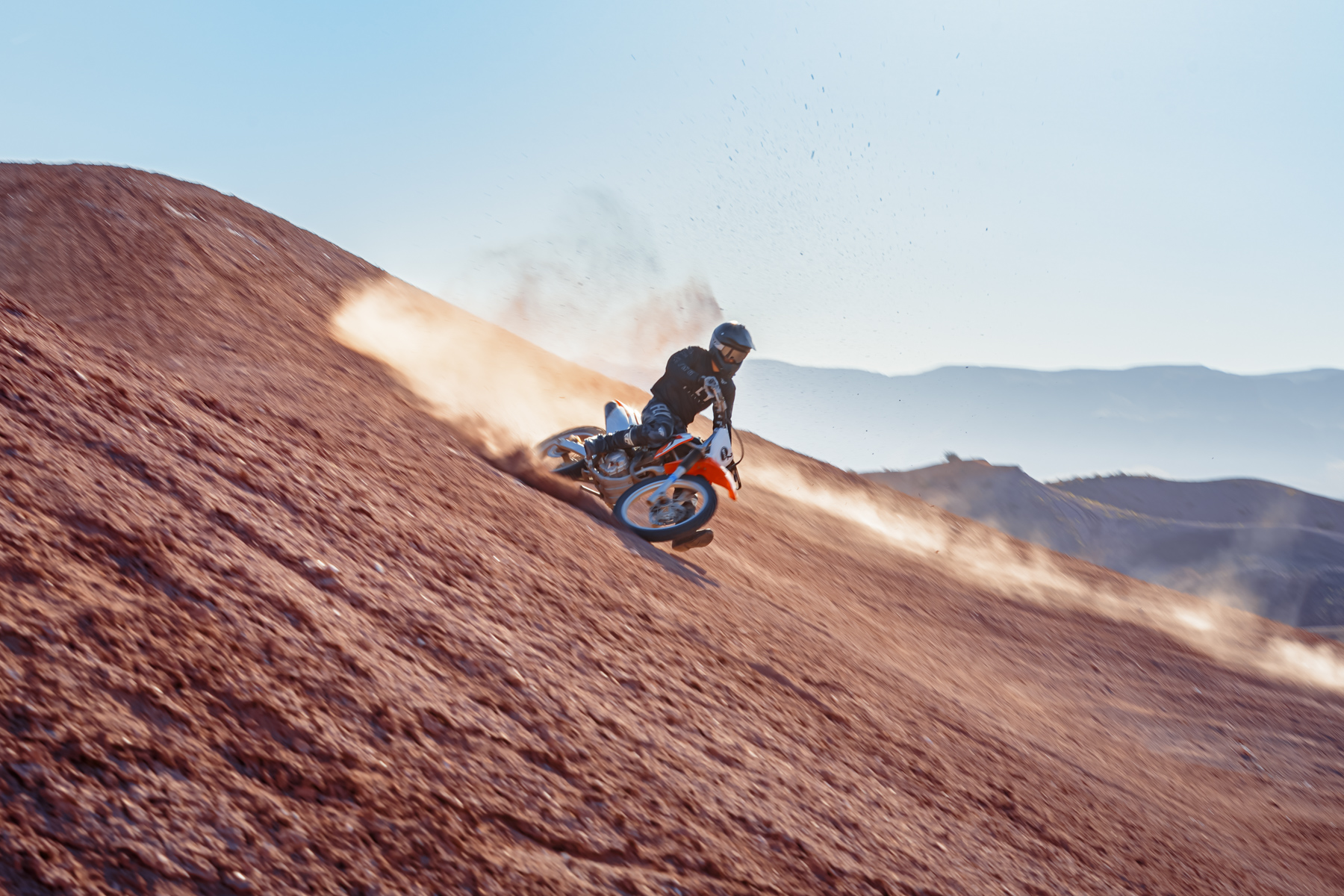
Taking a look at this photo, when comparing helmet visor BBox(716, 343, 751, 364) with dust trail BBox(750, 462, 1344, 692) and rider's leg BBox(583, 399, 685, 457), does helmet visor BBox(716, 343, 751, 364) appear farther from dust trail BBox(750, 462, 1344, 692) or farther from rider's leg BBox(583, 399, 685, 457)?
dust trail BBox(750, 462, 1344, 692)

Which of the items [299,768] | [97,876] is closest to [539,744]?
[299,768]

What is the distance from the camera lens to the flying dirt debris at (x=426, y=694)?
2621mm

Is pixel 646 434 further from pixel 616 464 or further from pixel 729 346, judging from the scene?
pixel 729 346

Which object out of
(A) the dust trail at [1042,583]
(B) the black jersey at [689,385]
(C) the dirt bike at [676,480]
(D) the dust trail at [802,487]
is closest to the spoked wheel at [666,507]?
(C) the dirt bike at [676,480]

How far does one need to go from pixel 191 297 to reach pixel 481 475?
583cm

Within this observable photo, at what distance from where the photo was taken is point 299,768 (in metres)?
2.83

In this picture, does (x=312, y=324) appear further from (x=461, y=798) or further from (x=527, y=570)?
(x=461, y=798)

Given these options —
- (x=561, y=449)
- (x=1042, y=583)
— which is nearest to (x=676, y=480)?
(x=561, y=449)

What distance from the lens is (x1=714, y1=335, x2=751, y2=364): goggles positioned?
27.5ft

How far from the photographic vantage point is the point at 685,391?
8.70 meters

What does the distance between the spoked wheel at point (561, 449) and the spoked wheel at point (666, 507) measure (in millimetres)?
1067

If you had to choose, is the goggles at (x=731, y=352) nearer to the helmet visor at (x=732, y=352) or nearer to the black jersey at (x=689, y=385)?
the helmet visor at (x=732, y=352)

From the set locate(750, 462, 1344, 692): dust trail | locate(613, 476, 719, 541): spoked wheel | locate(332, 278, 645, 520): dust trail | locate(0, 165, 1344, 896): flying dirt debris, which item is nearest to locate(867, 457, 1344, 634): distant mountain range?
locate(750, 462, 1344, 692): dust trail

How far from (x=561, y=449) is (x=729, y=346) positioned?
2.16 meters
